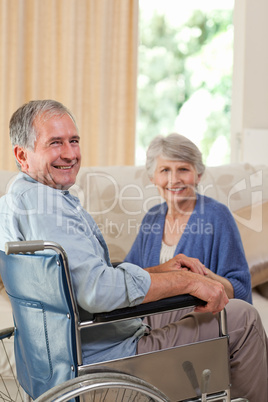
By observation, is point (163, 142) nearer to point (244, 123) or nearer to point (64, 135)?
point (64, 135)

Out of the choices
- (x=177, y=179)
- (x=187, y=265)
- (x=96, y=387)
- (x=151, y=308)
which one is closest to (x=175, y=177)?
(x=177, y=179)

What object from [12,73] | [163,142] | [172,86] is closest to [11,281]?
[163,142]

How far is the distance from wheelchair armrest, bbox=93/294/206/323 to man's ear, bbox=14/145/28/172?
466 millimetres

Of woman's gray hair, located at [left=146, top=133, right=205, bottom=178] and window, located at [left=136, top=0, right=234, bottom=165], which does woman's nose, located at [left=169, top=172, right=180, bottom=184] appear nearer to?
woman's gray hair, located at [left=146, top=133, right=205, bottom=178]

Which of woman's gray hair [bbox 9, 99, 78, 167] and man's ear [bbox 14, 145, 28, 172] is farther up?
woman's gray hair [bbox 9, 99, 78, 167]

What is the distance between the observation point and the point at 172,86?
23.8ft

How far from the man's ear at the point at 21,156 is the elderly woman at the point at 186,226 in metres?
0.70

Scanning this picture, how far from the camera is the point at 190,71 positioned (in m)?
7.09

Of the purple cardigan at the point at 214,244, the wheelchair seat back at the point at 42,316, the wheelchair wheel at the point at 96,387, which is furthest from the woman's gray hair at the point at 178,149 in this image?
the wheelchair wheel at the point at 96,387

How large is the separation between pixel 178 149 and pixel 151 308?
86 cm

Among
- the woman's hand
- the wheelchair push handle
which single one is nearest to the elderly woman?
the woman's hand

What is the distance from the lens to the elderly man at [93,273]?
1.25 m

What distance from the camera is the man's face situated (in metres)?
1.41

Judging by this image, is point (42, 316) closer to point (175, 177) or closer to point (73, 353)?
point (73, 353)
